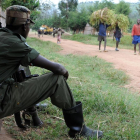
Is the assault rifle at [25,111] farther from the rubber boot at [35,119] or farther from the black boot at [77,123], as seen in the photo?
the black boot at [77,123]

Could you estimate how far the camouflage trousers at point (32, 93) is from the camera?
1.92 m

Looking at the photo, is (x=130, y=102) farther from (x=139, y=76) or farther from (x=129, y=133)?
(x=139, y=76)

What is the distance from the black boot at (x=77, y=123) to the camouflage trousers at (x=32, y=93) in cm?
12

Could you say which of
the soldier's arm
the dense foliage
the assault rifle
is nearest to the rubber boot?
the assault rifle

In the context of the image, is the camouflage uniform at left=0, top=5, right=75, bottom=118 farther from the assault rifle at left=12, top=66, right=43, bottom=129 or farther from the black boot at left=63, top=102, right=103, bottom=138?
the assault rifle at left=12, top=66, right=43, bottom=129

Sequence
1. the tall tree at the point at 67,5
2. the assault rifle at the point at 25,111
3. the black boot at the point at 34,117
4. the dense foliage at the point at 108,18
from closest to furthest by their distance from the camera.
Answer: the assault rifle at the point at 25,111 < the black boot at the point at 34,117 < the dense foliage at the point at 108,18 < the tall tree at the point at 67,5

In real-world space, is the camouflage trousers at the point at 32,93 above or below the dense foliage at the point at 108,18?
below

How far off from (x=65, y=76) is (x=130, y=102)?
151 cm

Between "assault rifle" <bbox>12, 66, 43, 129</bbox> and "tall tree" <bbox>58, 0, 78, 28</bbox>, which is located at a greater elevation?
"tall tree" <bbox>58, 0, 78, 28</bbox>

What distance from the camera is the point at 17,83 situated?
2012 millimetres

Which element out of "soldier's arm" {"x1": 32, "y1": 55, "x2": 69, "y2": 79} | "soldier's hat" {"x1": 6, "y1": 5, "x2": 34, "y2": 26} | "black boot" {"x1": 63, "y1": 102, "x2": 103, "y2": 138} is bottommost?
"black boot" {"x1": 63, "y1": 102, "x2": 103, "y2": 138}

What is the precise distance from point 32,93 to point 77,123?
0.59 m

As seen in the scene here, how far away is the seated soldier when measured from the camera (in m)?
1.87

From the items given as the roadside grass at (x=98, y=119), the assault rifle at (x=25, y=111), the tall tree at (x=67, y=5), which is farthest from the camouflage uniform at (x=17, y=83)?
the tall tree at (x=67, y=5)
